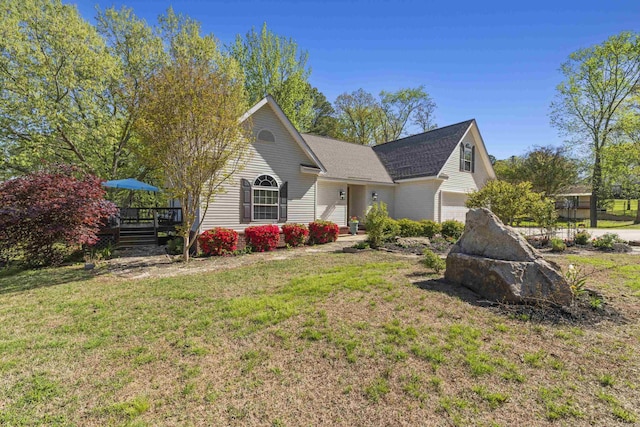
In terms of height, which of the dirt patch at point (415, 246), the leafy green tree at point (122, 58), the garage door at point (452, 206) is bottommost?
the dirt patch at point (415, 246)

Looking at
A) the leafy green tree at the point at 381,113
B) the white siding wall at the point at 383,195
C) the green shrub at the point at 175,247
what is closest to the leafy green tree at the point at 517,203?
the white siding wall at the point at 383,195

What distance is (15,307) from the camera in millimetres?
5137

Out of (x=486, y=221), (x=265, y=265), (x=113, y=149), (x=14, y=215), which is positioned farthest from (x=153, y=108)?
(x=113, y=149)

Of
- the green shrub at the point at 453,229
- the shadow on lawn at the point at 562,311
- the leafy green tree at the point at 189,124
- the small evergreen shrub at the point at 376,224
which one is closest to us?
the shadow on lawn at the point at 562,311

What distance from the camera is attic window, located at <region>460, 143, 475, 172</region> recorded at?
58.7 feet

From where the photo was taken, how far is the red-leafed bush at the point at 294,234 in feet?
38.3

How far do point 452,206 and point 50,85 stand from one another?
23.8 metres

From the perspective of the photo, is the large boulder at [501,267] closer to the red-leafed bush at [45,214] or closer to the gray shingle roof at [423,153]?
the red-leafed bush at [45,214]

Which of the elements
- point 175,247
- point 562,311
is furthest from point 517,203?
point 175,247

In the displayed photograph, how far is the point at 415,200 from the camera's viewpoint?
17.2 m

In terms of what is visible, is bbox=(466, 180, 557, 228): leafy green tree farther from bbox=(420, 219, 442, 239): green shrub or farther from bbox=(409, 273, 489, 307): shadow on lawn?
bbox=(409, 273, 489, 307): shadow on lawn

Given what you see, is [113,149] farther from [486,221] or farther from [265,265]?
[486,221]

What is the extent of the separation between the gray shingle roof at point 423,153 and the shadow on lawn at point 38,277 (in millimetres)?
12393

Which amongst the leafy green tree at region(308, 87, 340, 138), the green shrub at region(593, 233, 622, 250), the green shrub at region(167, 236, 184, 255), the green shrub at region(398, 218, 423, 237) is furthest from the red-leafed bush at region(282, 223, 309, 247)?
the leafy green tree at region(308, 87, 340, 138)
